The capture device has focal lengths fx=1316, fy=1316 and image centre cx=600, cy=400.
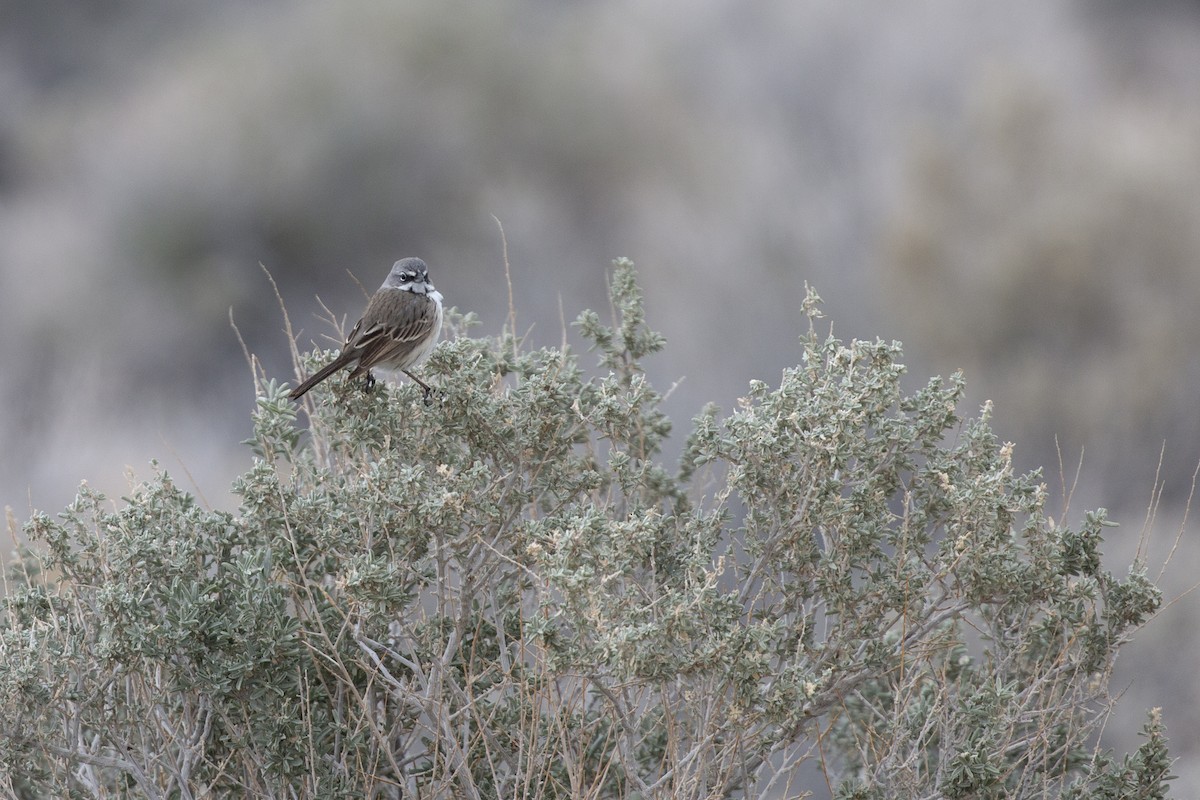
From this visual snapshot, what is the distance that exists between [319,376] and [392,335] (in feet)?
1.37

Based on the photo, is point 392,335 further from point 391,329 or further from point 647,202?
point 647,202

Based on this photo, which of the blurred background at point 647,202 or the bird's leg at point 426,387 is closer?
the bird's leg at point 426,387

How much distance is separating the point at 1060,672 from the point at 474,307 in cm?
885

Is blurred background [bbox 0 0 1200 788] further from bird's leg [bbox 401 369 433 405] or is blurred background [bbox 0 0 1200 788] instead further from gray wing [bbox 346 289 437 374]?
bird's leg [bbox 401 369 433 405]

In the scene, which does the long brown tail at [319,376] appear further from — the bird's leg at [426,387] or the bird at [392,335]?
the bird's leg at [426,387]

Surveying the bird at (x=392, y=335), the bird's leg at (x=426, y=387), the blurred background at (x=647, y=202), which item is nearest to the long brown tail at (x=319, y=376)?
the bird at (x=392, y=335)

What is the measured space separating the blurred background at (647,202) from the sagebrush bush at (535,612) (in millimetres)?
2787

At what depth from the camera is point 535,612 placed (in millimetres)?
3732

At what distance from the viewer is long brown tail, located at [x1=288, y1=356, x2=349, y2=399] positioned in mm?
3973

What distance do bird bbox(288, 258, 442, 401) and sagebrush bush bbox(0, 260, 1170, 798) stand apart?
0.32 feet

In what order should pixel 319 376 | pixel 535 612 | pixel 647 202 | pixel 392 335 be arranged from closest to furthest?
pixel 535 612
pixel 319 376
pixel 392 335
pixel 647 202

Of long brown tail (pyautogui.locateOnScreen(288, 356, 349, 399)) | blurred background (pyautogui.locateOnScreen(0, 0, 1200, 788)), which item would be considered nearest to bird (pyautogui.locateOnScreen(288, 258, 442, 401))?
long brown tail (pyautogui.locateOnScreen(288, 356, 349, 399))

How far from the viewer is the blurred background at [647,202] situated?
9.70 m

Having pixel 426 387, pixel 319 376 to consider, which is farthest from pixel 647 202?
pixel 319 376
